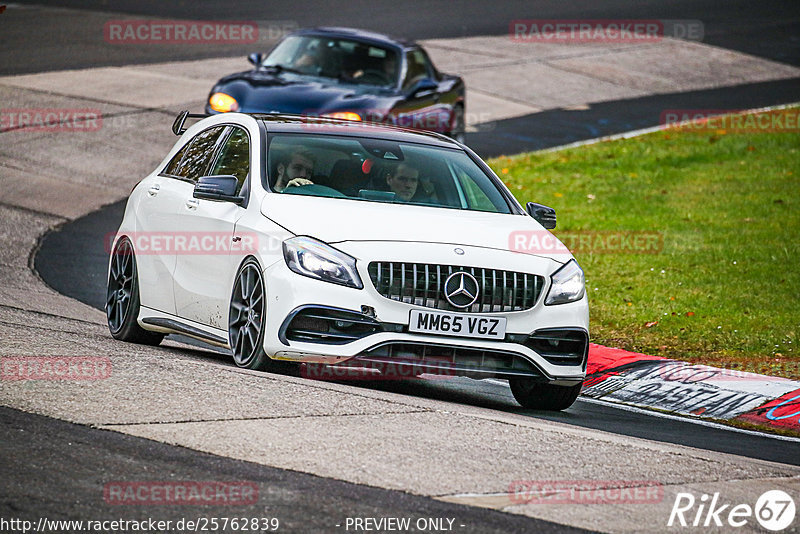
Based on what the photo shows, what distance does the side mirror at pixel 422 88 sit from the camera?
17.0 metres

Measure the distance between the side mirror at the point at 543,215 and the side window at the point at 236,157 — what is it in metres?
1.92

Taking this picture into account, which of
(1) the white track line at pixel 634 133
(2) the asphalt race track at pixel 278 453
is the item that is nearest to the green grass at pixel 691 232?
(1) the white track line at pixel 634 133

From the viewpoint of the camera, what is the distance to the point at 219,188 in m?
8.51

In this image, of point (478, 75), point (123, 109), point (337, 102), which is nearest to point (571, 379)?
point (337, 102)

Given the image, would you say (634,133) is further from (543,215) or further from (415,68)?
(543,215)

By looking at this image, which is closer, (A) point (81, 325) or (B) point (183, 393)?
(B) point (183, 393)

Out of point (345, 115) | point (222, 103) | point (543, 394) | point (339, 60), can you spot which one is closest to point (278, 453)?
point (543, 394)

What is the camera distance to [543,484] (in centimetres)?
589

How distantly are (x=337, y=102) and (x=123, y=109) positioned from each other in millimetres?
6422

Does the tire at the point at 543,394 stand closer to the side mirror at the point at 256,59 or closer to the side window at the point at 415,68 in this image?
the side window at the point at 415,68

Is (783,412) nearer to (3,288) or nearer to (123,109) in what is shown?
(3,288)

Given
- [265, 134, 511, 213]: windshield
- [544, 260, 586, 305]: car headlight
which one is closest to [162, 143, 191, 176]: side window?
[265, 134, 511, 213]: windshield

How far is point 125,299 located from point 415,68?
891cm

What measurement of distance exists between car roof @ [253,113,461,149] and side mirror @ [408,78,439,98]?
7.19 m
